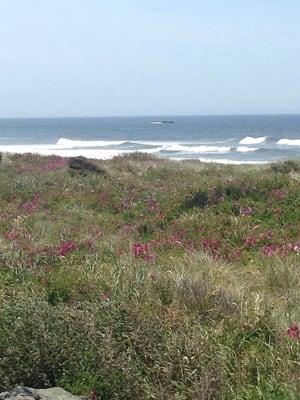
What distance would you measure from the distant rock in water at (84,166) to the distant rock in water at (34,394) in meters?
21.7

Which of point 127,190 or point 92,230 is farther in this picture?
point 127,190

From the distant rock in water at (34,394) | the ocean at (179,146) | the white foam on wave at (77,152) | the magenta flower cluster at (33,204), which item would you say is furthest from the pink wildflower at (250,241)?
the white foam on wave at (77,152)

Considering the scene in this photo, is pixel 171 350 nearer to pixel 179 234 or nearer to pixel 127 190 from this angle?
pixel 179 234

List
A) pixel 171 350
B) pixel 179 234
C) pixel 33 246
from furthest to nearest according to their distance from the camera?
1. pixel 179 234
2. pixel 33 246
3. pixel 171 350

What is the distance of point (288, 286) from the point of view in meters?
8.24

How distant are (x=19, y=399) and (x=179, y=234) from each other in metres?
7.93

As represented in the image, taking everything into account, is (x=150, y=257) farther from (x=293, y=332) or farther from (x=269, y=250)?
(x=293, y=332)

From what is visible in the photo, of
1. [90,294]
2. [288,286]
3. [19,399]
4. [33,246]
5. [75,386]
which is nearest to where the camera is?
[19,399]

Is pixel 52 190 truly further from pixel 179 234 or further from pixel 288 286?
pixel 288 286

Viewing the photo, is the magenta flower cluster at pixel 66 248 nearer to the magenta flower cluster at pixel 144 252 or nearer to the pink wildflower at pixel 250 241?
the magenta flower cluster at pixel 144 252

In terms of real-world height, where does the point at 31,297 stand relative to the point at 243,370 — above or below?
above

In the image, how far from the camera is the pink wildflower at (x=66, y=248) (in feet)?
32.0

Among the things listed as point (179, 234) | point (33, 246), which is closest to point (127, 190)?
point (179, 234)

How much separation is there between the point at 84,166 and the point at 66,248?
17.4 m
